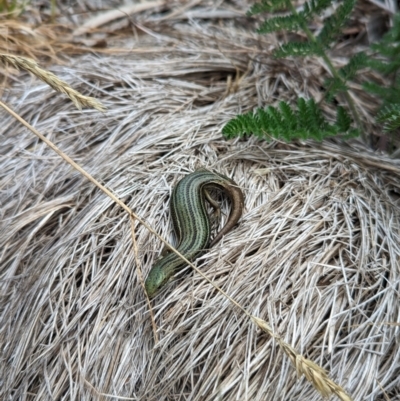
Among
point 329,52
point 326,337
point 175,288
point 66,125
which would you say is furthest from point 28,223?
point 329,52

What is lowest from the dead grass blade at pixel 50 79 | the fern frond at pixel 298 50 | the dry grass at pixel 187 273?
the dry grass at pixel 187 273

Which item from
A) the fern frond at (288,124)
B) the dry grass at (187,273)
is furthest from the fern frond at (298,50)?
the dry grass at (187,273)

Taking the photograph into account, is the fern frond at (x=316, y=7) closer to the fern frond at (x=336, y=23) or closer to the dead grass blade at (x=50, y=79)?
the fern frond at (x=336, y=23)

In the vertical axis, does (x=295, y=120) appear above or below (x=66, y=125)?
below

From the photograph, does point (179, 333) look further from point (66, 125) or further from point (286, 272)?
point (66, 125)

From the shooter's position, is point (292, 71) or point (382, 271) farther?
point (292, 71)

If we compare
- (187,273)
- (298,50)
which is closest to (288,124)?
(298,50)
